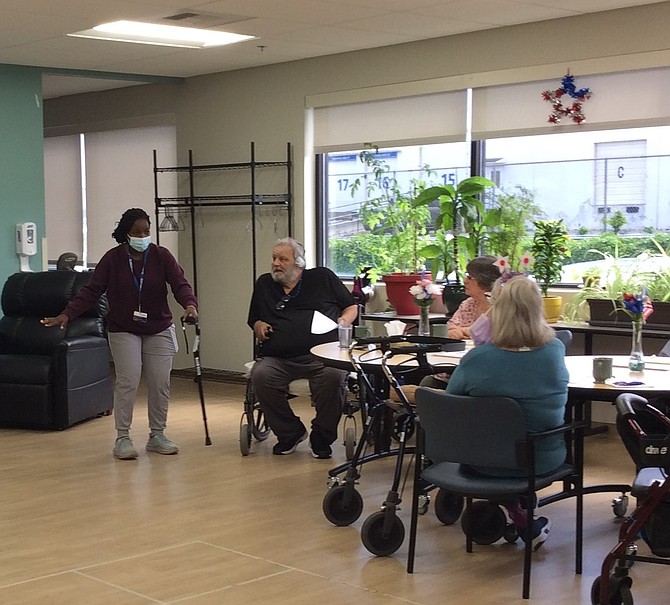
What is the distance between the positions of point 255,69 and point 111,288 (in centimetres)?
345

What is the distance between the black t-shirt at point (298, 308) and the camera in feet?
21.0

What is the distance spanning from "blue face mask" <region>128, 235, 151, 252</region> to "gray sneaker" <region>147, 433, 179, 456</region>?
110cm

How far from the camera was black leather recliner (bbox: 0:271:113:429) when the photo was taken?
720 centimetres

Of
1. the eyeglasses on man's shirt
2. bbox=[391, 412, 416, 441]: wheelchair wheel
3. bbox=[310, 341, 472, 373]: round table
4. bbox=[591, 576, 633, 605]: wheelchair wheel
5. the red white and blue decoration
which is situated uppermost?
the red white and blue decoration

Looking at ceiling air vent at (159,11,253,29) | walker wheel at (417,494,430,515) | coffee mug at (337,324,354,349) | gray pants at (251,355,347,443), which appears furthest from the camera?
ceiling air vent at (159,11,253,29)

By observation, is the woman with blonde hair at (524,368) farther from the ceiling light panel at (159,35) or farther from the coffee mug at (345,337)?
the ceiling light panel at (159,35)

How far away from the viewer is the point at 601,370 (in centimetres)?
434

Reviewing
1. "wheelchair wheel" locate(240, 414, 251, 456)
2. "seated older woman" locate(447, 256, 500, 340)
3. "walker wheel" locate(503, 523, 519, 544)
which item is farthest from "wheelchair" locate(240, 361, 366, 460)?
"walker wheel" locate(503, 523, 519, 544)

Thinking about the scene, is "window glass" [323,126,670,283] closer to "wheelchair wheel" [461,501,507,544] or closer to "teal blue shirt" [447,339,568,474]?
"wheelchair wheel" [461,501,507,544]

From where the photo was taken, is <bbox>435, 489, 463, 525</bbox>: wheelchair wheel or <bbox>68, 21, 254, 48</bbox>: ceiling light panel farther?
<bbox>68, 21, 254, 48</bbox>: ceiling light panel

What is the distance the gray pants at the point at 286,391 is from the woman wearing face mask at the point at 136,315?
0.54 metres

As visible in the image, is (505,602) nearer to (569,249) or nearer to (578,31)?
(569,249)

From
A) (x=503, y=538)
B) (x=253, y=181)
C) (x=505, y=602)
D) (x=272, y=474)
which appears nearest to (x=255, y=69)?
(x=253, y=181)

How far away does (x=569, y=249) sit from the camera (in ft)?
23.9
